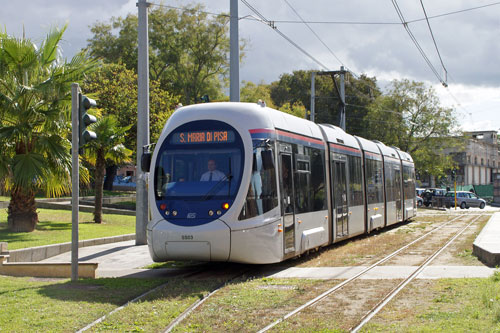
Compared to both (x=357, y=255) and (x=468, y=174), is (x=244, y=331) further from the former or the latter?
(x=468, y=174)

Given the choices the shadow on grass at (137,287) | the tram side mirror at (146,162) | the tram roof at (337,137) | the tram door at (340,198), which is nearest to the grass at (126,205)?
the tram roof at (337,137)

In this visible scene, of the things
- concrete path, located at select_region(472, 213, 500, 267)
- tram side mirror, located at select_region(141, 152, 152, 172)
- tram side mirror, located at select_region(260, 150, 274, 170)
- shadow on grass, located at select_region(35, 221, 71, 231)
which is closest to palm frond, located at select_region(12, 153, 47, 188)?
shadow on grass, located at select_region(35, 221, 71, 231)

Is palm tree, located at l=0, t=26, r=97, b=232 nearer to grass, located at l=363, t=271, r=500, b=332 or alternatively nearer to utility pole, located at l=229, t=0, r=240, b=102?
utility pole, located at l=229, t=0, r=240, b=102

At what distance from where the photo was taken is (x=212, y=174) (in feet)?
39.3

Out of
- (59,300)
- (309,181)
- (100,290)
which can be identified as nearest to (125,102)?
(309,181)

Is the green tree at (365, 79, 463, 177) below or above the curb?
above

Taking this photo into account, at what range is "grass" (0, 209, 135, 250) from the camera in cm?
1834

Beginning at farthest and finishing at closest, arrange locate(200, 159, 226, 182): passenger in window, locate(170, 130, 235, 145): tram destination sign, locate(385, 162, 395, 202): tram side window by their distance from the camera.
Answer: locate(385, 162, 395, 202): tram side window
locate(170, 130, 235, 145): tram destination sign
locate(200, 159, 226, 182): passenger in window

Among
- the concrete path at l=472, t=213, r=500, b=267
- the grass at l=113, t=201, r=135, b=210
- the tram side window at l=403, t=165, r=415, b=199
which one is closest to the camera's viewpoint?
the concrete path at l=472, t=213, r=500, b=267

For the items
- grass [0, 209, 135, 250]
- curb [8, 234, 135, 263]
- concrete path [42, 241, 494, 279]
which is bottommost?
concrete path [42, 241, 494, 279]

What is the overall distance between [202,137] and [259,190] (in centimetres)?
155

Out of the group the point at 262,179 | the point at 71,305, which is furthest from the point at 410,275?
the point at 71,305

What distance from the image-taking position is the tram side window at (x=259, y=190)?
1177 centimetres

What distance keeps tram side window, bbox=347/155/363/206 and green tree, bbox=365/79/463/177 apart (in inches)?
1522
